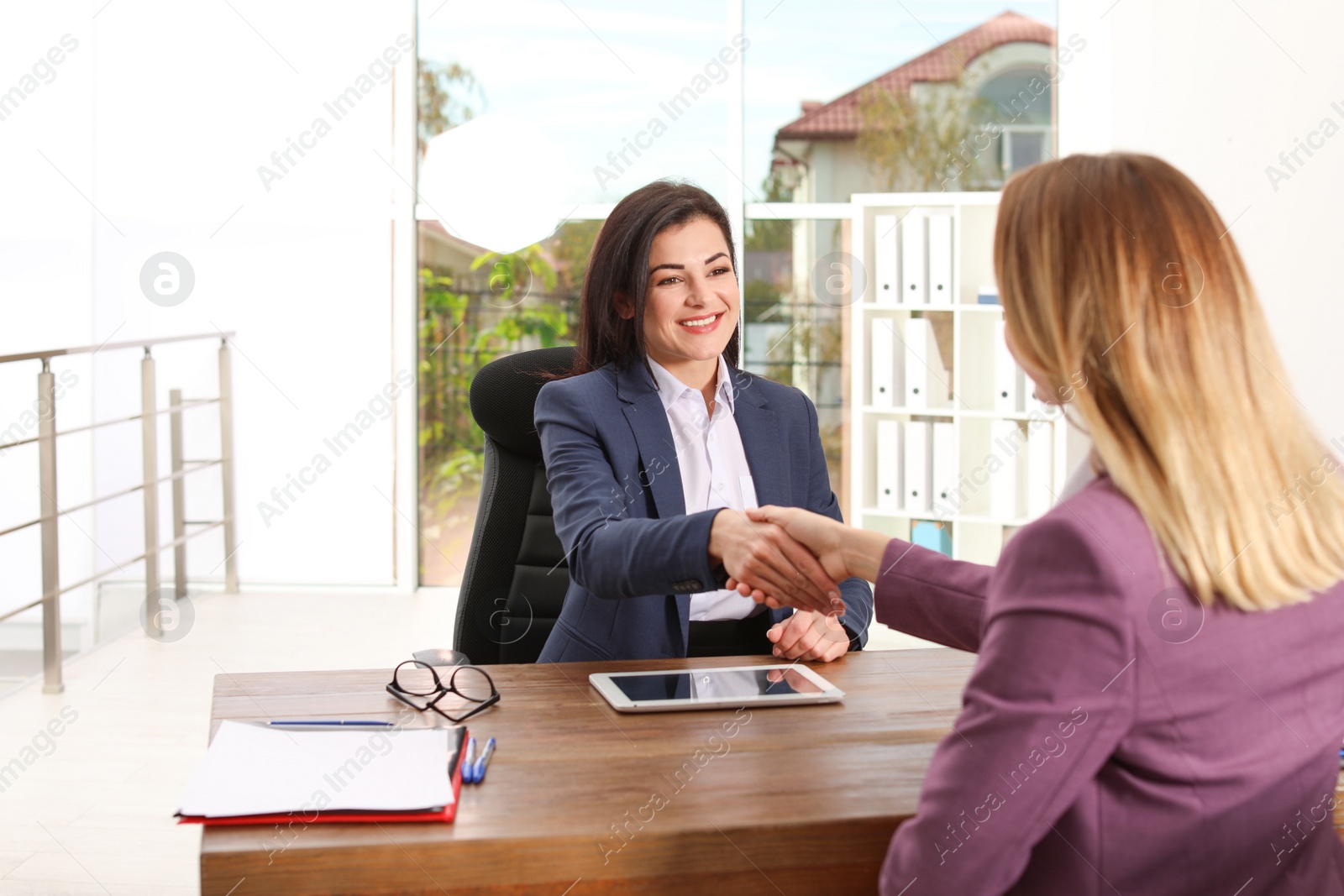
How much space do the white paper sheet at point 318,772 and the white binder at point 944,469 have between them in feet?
12.5

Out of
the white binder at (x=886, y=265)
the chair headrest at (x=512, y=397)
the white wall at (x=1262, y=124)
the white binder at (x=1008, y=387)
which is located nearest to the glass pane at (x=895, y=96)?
the white binder at (x=886, y=265)

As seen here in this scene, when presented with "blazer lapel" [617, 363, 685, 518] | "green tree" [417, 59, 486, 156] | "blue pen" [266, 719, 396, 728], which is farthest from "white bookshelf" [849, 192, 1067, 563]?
"blue pen" [266, 719, 396, 728]

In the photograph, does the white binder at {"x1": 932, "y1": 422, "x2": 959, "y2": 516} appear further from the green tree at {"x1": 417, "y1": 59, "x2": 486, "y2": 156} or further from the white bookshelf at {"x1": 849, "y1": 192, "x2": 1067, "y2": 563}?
the green tree at {"x1": 417, "y1": 59, "x2": 486, "y2": 156}

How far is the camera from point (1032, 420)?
4832mm

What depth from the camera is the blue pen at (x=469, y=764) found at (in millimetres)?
1136

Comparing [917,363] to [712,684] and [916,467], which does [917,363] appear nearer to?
[916,467]

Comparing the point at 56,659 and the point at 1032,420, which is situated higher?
the point at 1032,420

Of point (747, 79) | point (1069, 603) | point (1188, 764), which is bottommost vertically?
point (1188, 764)

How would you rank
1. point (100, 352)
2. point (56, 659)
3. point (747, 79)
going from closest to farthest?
point (56, 659), point (100, 352), point (747, 79)

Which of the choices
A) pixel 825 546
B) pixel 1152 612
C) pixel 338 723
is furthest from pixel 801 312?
pixel 1152 612

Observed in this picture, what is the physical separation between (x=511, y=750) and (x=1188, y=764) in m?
0.68

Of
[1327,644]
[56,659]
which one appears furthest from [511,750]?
[56,659]

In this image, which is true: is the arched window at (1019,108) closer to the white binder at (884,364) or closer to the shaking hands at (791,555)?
A: the white binder at (884,364)

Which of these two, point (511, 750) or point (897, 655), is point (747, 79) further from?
point (511, 750)
